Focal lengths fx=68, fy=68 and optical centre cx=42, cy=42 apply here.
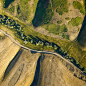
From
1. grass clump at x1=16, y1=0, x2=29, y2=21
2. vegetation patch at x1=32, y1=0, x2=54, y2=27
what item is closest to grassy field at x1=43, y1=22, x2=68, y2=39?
vegetation patch at x1=32, y1=0, x2=54, y2=27

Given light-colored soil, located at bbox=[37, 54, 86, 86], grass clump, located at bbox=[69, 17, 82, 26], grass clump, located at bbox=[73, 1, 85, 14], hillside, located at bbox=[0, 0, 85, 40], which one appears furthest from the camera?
grass clump, located at bbox=[69, 17, 82, 26]

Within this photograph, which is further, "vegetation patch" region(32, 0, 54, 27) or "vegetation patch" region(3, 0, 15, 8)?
"vegetation patch" region(3, 0, 15, 8)

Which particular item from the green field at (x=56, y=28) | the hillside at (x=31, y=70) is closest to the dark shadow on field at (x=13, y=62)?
the hillside at (x=31, y=70)

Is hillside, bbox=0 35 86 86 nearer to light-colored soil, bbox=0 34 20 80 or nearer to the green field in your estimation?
light-colored soil, bbox=0 34 20 80

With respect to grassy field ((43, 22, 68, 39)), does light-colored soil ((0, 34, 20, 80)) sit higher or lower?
lower

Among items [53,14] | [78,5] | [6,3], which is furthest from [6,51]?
[78,5]

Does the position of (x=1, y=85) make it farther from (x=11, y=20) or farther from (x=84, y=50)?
(x=84, y=50)

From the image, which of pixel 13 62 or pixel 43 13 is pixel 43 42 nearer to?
pixel 43 13

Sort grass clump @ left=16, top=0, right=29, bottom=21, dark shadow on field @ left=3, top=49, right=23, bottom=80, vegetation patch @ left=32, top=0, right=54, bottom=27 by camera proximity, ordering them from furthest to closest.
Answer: grass clump @ left=16, top=0, right=29, bottom=21 → dark shadow on field @ left=3, top=49, right=23, bottom=80 → vegetation patch @ left=32, top=0, right=54, bottom=27
